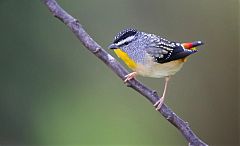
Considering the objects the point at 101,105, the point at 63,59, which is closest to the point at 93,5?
the point at 63,59

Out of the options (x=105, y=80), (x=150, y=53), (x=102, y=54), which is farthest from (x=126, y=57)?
(x=105, y=80)

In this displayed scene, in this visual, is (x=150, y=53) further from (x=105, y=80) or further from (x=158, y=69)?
(x=105, y=80)

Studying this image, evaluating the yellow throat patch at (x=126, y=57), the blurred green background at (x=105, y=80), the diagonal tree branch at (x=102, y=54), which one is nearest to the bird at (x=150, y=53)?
the yellow throat patch at (x=126, y=57)

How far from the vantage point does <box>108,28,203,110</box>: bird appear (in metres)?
2.02

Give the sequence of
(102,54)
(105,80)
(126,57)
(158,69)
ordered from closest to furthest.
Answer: (102,54), (126,57), (158,69), (105,80)

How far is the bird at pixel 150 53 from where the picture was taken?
6.62 feet

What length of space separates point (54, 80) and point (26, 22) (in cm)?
62

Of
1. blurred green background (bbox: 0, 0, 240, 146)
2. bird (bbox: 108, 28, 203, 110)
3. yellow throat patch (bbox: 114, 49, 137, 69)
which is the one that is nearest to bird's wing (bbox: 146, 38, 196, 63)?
bird (bbox: 108, 28, 203, 110)

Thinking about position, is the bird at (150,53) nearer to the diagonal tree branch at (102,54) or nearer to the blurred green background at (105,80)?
the diagonal tree branch at (102,54)

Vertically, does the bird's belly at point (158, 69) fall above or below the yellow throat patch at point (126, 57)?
below

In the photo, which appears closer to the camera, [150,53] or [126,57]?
[126,57]

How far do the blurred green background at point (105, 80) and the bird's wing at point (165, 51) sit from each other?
1887 millimetres

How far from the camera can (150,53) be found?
2.20 m

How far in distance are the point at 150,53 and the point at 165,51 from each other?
0.09 metres
